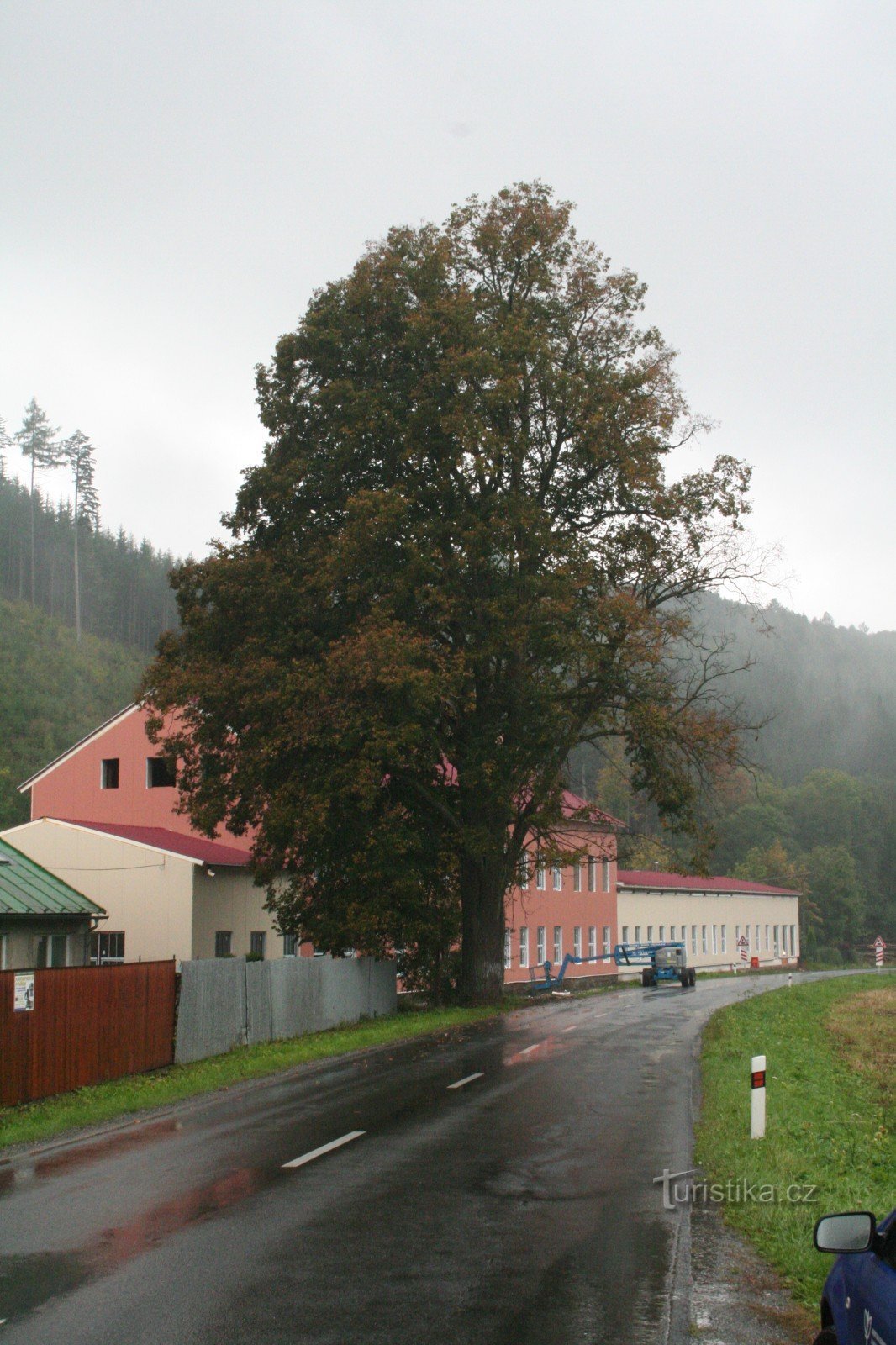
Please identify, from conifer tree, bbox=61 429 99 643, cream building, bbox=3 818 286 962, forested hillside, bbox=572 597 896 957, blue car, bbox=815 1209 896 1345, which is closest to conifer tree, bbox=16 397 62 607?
conifer tree, bbox=61 429 99 643

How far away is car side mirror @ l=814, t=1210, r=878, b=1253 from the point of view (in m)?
4.18

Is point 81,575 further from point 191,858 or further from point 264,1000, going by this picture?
point 264,1000

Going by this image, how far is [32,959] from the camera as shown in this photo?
29.5 m

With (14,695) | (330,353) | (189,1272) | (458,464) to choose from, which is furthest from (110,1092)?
(14,695)

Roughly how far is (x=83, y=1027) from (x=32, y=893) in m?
10.5

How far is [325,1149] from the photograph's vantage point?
12.6m

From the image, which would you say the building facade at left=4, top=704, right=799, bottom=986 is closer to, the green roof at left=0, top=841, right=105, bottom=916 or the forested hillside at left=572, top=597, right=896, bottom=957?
the green roof at left=0, top=841, right=105, bottom=916

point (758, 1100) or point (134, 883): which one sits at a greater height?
point (758, 1100)

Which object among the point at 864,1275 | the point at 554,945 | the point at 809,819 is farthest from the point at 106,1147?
the point at 809,819

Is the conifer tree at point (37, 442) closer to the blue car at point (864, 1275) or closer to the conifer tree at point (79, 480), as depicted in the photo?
the conifer tree at point (79, 480)

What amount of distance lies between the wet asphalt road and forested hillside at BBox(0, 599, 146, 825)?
245ft

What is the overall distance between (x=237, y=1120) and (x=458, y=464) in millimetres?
19564

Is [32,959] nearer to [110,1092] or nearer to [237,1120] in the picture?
[110,1092]
